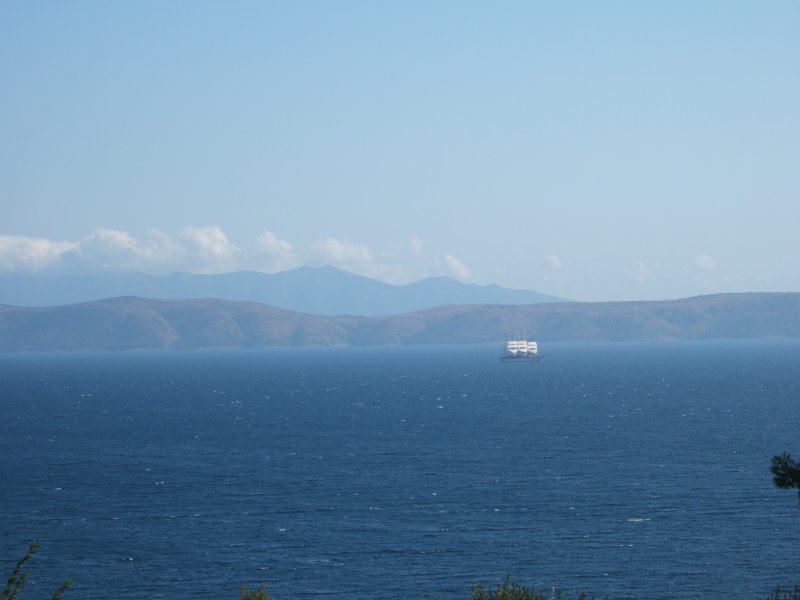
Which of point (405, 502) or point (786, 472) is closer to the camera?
point (786, 472)

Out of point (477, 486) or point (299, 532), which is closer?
point (299, 532)

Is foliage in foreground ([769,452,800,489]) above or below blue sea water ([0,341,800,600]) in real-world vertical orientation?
above

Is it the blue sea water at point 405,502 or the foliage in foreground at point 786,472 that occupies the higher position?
the foliage in foreground at point 786,472

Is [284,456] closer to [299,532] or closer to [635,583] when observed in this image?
[299,532]

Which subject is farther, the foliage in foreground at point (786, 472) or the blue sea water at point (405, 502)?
the blue sea water at point (405, 502)

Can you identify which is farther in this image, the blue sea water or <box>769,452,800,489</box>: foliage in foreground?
the blue sea water

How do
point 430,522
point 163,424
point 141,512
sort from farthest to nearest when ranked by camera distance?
1. point 163,424
2. point 141,512
3. point 430,522

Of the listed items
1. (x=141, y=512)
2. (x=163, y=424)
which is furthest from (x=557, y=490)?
(x=163, y=424)

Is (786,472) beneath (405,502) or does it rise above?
above
